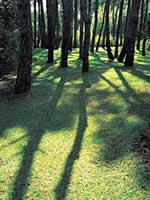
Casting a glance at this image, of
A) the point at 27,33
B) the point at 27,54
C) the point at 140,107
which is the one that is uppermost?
the point at 27,33

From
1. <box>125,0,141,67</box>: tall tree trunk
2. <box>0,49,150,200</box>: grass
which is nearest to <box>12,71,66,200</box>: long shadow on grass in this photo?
<box>0,49,150,200</box>: grass

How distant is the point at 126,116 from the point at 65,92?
305 cm

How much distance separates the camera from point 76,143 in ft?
14.1

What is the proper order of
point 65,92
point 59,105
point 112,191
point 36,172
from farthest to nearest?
point 65,92 < point 59,105 < point 36,172 < point 112,191

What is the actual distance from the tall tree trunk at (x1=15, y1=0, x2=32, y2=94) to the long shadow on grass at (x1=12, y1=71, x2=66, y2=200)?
1454 millimetres

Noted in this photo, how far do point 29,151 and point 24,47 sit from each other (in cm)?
422

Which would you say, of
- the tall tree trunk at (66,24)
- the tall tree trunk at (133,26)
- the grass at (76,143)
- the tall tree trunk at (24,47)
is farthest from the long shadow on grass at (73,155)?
the tall tree trunk at (66,24)

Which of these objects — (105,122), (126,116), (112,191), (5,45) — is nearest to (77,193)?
(112,191)

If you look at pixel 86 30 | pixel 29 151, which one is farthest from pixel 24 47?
pixel 29 151

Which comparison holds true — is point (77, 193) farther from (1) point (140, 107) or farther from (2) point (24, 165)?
(1) point (140, 107)

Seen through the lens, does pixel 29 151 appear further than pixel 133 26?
No

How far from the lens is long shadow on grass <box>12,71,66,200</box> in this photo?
10.4 ft

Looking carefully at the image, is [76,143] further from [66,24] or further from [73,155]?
[66,24]

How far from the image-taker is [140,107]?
18.5 ft
